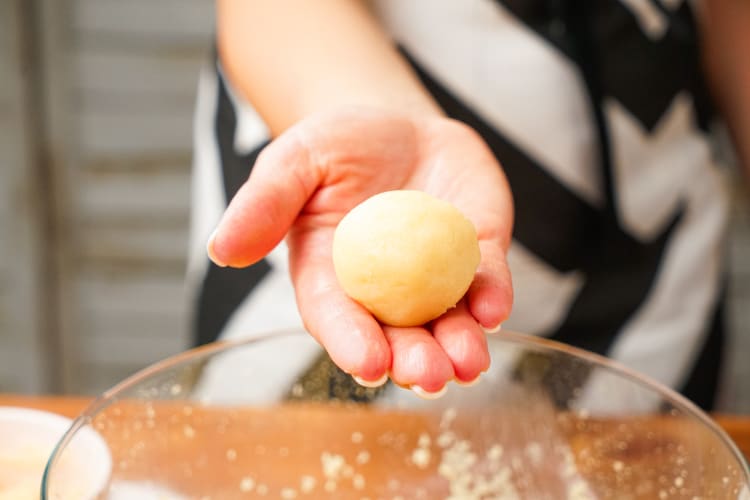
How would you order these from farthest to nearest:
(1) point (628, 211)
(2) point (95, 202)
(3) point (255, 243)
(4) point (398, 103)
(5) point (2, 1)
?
(2) point (95, 202)
(5) point (2, 1)
(1) point (628, 211)
(4) point (398, 103)
(3) point (255, 243)

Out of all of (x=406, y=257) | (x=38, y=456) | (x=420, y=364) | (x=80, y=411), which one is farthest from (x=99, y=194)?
(x=420, y=364)

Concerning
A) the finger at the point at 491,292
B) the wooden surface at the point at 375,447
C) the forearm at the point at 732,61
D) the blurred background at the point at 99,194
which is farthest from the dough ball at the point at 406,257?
the blurred background at the point at 99,194

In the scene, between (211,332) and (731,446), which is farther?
(211,332)

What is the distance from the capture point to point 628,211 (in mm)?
1146

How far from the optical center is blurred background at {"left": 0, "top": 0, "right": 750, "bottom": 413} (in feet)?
5.98

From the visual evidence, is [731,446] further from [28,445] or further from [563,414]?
[28,445]

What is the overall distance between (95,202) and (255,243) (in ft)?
4.90

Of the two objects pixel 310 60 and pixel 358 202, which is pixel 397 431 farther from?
pixel 310 60

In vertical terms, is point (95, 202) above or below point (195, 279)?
below

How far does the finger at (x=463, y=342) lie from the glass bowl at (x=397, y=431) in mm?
117

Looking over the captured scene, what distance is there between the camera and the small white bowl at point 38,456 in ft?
1.93

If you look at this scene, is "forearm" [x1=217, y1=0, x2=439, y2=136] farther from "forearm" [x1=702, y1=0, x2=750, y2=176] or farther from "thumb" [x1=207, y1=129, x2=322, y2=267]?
"forearm" [x1=702, y1=0, x2=750, y2=176]

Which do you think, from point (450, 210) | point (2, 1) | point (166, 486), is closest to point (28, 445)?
point (166, 486)

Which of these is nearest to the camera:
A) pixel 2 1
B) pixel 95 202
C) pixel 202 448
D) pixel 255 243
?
pixel 255 243
